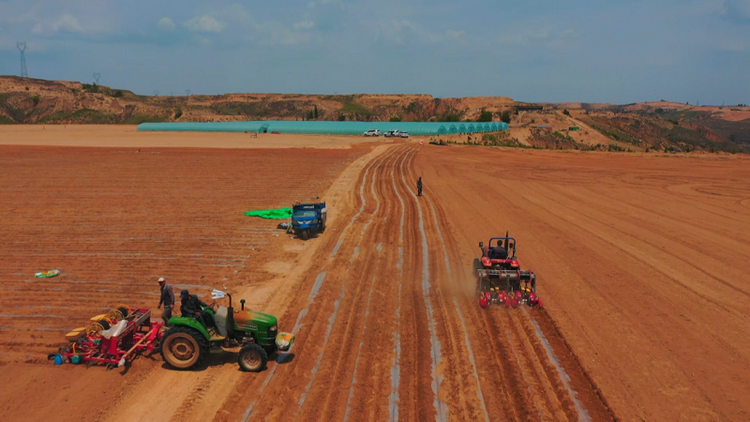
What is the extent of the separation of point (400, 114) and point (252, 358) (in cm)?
14869

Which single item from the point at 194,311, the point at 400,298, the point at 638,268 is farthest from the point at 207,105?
the point at 194,311

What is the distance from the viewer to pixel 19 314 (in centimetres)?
1188

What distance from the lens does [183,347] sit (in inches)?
366

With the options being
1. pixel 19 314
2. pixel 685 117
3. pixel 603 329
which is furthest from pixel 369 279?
pixel 685 117

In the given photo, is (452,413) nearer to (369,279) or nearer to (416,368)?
(416,368)

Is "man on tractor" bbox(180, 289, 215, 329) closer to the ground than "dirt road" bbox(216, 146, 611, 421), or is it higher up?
higher up

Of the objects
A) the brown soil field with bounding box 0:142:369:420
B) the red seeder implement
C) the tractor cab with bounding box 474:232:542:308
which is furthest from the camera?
the tractor cab with bounding box 474:232:542:308

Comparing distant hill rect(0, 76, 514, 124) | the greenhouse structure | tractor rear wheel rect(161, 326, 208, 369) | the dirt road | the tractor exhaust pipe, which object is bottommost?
the dirt road

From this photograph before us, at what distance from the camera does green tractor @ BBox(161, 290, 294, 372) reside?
9172mm

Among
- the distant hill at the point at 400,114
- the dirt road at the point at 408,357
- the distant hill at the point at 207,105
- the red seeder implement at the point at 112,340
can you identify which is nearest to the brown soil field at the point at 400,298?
the dirt road at the point at 408,357

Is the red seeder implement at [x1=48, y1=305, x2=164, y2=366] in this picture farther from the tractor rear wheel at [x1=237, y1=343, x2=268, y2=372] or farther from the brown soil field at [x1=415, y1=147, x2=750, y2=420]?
the brown soil field at [x1=415, y1=147, x2=750, y2=420]

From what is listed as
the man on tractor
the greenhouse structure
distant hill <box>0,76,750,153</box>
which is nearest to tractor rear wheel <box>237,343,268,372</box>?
the man on tractor

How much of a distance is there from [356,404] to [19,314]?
29.8 ft

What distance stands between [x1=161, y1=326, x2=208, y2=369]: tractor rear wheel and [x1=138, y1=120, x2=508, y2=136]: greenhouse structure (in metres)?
76.0
